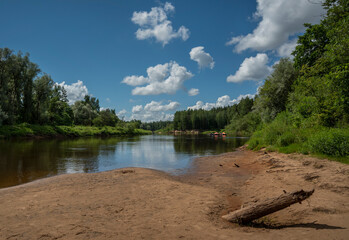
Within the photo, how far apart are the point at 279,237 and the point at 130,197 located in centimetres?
528

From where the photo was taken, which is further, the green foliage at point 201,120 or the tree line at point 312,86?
the green foliage at point 201,120

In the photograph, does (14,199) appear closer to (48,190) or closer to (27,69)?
(48,190)

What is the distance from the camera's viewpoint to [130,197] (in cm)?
789

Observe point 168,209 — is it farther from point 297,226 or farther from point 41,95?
point 41,95

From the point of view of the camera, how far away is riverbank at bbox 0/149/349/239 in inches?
192

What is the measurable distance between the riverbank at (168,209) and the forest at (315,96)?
3.18 m

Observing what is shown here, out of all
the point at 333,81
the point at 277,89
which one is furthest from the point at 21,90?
the point at 333,81

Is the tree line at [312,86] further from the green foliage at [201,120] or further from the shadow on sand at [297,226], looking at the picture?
the green foliage at [201,120]

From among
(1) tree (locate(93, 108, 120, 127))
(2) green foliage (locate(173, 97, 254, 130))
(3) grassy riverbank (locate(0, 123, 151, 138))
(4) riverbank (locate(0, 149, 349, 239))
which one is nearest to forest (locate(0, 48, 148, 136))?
(3) grassy riverbank (locate(0, 123, 151, 138))

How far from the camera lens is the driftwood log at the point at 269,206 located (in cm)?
502

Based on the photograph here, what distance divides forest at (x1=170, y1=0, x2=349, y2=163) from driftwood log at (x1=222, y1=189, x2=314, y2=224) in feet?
25.9

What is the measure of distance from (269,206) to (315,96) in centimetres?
1678

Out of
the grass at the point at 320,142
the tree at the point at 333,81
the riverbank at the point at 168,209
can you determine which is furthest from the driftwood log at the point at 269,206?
the tree at the point at 333,81

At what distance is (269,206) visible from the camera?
5.19 meters
